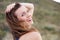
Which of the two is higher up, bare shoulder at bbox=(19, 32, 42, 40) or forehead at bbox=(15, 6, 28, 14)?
forehead at bbox=(15, 6, 28, 14)

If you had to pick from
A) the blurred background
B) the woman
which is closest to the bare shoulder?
the woman

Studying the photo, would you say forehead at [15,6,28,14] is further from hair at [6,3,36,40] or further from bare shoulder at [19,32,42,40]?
bare shoulder at [19,32,42,40]

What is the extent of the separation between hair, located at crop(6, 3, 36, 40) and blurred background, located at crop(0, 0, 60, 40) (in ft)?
0.27

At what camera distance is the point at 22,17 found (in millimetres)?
1259

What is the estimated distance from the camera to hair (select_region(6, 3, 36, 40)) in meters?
1.21

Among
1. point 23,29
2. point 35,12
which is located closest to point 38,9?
point 35,12

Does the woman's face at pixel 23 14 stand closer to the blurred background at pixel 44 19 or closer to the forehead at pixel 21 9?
the forehead at pixel 21 9

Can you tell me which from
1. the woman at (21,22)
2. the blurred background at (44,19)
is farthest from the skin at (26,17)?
the blurred background at (44,19)

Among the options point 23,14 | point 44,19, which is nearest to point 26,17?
point 23,14

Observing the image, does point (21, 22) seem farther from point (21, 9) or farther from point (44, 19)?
point (44, 19)

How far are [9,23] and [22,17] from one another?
3.9 inches

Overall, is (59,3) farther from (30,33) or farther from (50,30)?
(30,33)

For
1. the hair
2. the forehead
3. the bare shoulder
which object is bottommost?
the bare shoulder

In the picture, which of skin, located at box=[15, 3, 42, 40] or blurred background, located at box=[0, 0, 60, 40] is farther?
blurred background, located at box=[0, 0, 60, 40]
